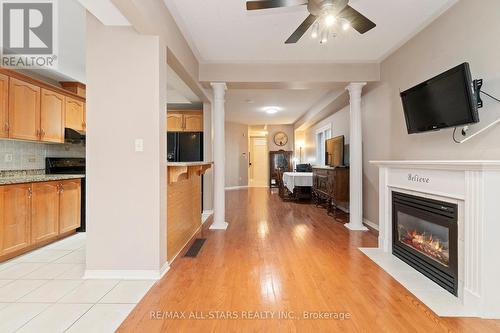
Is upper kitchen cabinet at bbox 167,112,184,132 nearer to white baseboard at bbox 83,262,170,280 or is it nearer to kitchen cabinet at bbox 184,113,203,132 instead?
kitchen cabinet at bbox 184,113,203,132

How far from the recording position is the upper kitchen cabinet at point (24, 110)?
9.37ft

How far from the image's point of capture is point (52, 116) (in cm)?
343

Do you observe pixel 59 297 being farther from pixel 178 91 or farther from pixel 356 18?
pixel 178 91

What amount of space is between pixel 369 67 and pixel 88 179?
404 cm

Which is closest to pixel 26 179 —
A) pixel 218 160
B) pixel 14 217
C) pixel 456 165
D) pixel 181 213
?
pixel 14 217

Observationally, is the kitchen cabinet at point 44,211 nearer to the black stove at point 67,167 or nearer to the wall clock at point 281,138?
the black stove at point 67,167

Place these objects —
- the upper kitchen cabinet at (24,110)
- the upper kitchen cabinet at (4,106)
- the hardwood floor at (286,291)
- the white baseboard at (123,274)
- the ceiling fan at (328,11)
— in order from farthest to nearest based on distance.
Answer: the upper kitchen cabinet at (24,110), the upper kitchen cabinet at (4,106), the white baseboard at (123,274), the ceiling fan at (328,11), the hardwood floor at (286,291)

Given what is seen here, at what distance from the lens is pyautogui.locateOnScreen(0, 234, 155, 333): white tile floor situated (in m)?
1.61

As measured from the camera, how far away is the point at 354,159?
3.95m

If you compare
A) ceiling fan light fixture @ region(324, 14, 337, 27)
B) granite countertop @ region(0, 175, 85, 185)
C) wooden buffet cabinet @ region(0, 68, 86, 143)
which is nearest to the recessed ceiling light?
wooden buffet cabinet @ region(0, 68, 86, 143)

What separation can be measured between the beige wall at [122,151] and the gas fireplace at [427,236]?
8.23 feet

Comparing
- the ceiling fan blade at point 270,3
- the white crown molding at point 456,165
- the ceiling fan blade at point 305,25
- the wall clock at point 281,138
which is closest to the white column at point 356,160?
the white crown molding at point 456,165

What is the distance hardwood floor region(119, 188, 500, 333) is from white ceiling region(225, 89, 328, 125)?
3286 millimetres

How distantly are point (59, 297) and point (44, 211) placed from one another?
1583mm
